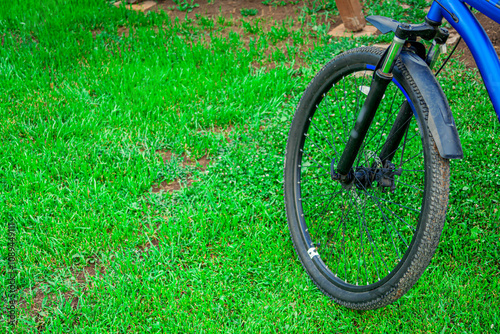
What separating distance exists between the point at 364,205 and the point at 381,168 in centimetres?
30

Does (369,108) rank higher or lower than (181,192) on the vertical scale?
higher

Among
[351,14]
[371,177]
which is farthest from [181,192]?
[351,14]

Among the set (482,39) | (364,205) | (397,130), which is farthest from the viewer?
(364,205)

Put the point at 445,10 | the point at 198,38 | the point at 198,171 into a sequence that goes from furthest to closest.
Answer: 1. the point at 198,38
2. the point at 198,171
3. the point at 445,10

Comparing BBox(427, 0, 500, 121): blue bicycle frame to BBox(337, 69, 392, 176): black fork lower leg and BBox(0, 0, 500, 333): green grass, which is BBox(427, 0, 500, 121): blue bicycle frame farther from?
BBox(0, 0, 500, 333): green grass

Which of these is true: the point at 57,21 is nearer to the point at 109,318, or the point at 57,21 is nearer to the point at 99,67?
the point at 99,67

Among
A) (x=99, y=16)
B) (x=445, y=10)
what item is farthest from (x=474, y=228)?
(x=99, y=16)

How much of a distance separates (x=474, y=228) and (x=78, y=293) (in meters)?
2.38

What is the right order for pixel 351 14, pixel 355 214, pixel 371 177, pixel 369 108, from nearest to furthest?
1. pixel 369 108
2. pixel 371 177
3. pixel 355 214
4. pixel 351 14

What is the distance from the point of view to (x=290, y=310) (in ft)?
7.76

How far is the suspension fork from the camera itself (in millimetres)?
1854

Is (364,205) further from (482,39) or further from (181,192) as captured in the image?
(181,192)

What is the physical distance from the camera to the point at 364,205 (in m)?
2.51

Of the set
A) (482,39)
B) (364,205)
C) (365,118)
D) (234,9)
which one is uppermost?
(482,39)
